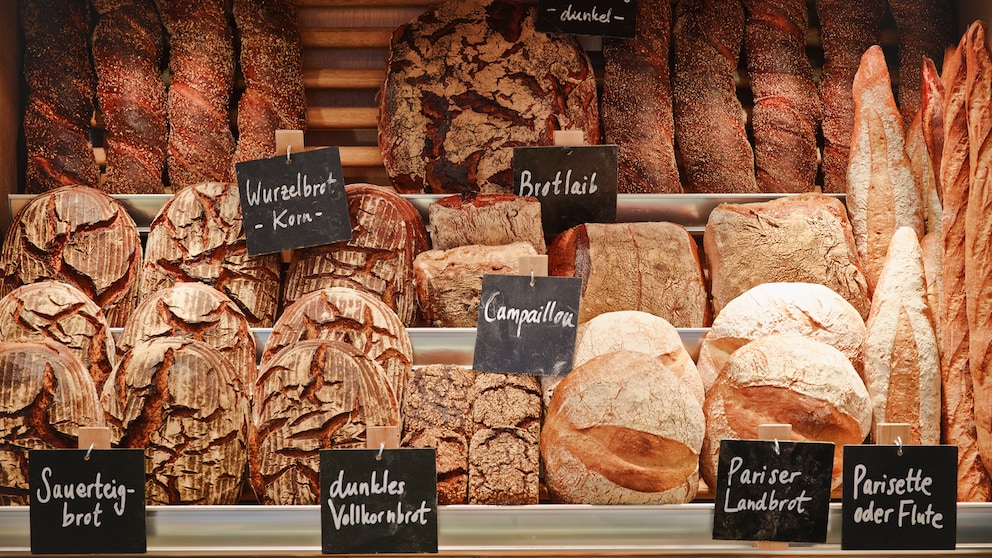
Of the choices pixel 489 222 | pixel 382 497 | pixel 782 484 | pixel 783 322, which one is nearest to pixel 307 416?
pixel 382 497

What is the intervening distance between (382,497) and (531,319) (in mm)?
432

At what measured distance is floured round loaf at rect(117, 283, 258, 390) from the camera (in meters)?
1.65

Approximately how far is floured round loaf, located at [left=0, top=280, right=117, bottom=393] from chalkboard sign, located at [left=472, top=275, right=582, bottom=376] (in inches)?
28.4

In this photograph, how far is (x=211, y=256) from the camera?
1.84 metres

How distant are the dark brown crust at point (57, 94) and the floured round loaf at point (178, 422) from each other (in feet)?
2.25

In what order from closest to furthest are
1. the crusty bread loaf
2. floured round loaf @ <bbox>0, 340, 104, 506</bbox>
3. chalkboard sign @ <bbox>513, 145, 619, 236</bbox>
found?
floured round loaf @ <bbox>0, 340, 104, 506</bbox>, the crusty bread loaf, chalkboard sign @ <bbox>513, 145, 619, 236</bbox>

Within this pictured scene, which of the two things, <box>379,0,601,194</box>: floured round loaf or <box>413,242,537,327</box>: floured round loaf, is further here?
<box>379,0,601,194</box>: floured round loaf

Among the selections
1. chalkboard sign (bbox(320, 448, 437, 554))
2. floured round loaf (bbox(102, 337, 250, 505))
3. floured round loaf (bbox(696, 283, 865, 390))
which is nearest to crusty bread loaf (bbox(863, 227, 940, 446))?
floured round loaf (bbox(696, 283, 865, 390))

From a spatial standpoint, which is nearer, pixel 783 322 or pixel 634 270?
pixel 783 322

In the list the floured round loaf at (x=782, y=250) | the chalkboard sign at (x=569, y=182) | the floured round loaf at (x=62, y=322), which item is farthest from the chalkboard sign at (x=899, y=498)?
the floured round loaf at (x=62, y=322)

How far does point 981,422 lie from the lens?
1.54 meters

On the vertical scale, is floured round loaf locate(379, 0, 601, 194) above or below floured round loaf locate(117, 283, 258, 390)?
above

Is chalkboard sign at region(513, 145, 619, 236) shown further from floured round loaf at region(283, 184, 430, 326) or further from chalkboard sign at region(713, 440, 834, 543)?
chalkboard sign at region(713, 440, 834, 543)

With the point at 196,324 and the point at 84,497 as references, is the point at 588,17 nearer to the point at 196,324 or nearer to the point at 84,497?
the point at 196,324
